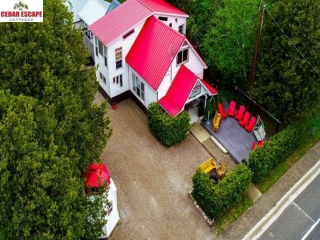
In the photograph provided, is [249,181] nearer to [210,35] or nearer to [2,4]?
[210,35]

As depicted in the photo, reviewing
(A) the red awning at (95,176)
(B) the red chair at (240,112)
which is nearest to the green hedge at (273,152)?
(B) the red chair at (240,112)

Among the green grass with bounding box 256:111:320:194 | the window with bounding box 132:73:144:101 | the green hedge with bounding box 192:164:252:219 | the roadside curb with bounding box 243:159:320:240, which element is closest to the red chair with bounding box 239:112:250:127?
the green grass with bounding box 256:111:320:194

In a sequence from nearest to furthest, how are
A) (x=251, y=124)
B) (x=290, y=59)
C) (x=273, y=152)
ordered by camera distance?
(x=290, y=59), (x=273, y=152), (x=251, y=124)

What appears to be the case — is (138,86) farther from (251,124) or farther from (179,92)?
(251,124)

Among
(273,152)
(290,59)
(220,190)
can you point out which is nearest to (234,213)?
(220,190)

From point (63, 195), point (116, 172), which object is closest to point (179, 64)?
point (116, 172)

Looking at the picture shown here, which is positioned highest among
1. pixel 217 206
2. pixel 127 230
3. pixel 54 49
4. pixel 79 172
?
pixel 54 49
